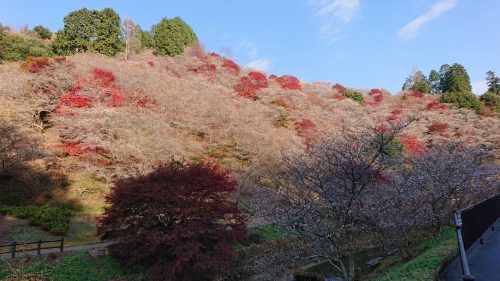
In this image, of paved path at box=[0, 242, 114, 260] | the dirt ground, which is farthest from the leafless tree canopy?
the dirt ground

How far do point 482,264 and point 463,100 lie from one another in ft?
165

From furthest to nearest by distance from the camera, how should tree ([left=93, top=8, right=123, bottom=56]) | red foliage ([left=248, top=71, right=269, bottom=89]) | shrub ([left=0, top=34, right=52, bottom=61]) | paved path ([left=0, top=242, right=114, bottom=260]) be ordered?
red foliage ([left=248, top=71, right=269, bottom=89])
tree ([left=93, top=8, right=123, bottom=56])
shrub ([left=0, top=34, right=52, bottom=61])
paved path ([left=0, top=242, right=114, bottom=260])

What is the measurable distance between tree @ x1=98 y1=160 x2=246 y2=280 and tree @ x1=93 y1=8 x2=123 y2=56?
3007 cm

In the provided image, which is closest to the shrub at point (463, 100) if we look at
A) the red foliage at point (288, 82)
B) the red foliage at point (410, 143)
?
the red foliage at point (410, 143)

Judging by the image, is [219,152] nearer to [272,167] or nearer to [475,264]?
[272,167]

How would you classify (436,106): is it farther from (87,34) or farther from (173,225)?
(173,225)

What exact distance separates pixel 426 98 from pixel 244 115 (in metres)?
38.2

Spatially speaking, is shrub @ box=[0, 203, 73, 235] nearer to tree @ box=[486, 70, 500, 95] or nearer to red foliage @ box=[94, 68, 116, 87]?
red foliage @ box=[94, 68, 116, 87]

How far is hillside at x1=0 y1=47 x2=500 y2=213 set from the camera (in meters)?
18.9

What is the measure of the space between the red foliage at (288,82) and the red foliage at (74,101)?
27036 millimetres

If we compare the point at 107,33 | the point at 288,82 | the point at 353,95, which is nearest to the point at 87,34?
the point at 107,33

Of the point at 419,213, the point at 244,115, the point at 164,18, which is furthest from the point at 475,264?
the point at 164,18

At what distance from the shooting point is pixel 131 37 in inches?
1702

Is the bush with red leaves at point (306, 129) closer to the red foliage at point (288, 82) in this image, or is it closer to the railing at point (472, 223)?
the red foliage at point (288, 82)
